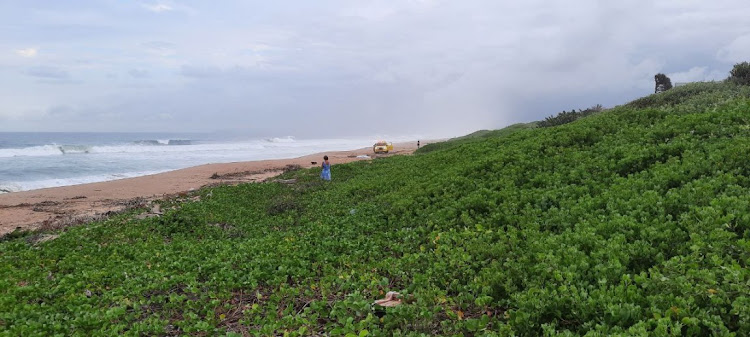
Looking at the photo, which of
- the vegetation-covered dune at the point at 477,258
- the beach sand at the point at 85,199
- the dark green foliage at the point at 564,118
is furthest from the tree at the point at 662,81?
the beach sand at the point at 85,199

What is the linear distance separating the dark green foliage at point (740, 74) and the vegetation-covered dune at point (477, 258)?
13.5m

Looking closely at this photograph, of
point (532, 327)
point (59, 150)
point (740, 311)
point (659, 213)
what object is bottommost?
point (532, 327)

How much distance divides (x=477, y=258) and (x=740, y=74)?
24.0 m

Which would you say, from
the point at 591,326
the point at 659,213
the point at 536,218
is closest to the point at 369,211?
the point at 536,218

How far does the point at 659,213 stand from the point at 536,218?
1.95m

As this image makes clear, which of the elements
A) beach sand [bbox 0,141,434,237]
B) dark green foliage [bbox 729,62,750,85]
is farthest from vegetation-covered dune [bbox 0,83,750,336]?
dark green foliage [bbox 729,62,750,85]

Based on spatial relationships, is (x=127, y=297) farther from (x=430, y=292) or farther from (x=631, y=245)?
(x=631, y=245)

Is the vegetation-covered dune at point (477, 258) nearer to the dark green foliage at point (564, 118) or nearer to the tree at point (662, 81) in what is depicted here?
the dark green foliage at point (564, 118)

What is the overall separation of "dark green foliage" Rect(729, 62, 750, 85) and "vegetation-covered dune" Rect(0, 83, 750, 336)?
13.5m

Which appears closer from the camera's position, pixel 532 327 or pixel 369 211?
pixel 532 327

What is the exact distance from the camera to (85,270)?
8.40 m

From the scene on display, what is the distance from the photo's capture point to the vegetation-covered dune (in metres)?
5.16

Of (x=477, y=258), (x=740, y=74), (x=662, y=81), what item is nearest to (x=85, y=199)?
(x=477, y=258)

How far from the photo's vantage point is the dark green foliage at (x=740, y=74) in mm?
22188
